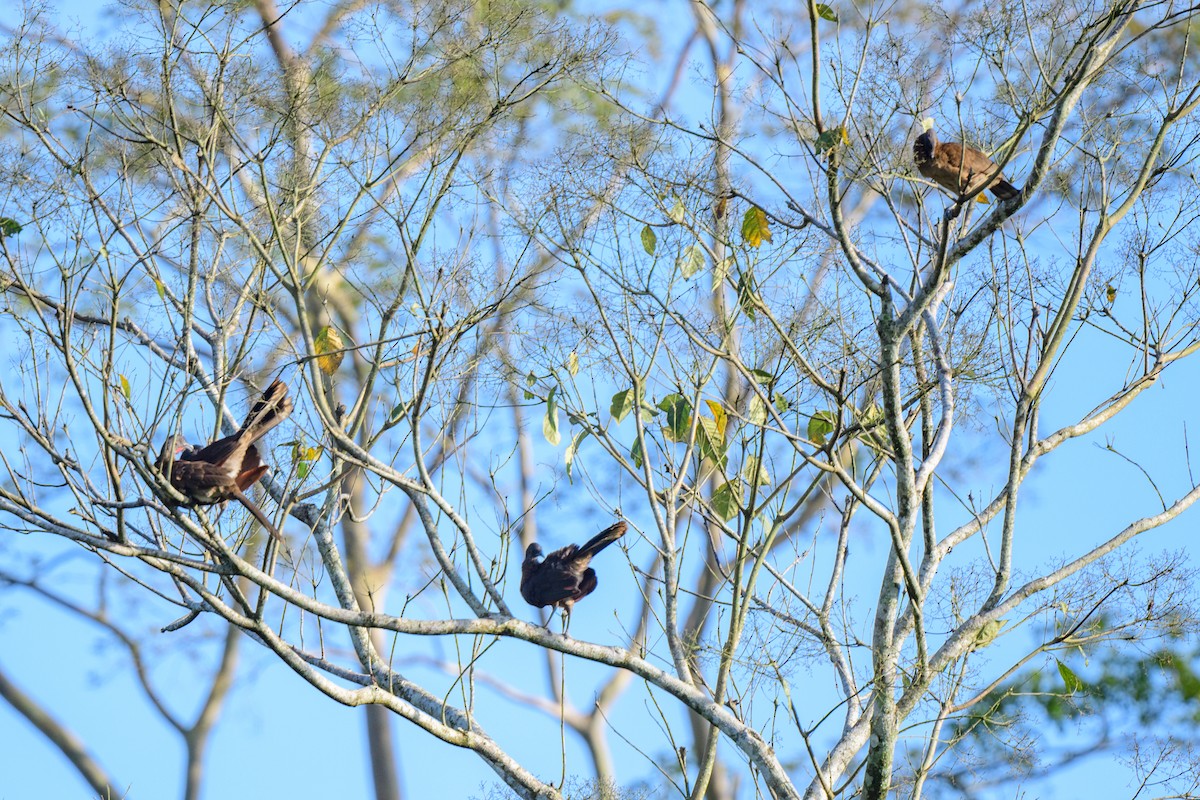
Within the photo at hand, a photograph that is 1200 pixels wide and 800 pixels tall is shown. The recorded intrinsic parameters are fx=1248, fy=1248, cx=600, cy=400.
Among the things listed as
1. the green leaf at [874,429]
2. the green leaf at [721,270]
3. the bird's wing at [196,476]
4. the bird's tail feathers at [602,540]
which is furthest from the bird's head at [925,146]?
the bird's wing at [196,476]

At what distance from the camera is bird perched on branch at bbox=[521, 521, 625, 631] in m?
4.15

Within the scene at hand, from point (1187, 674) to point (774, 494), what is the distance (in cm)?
339

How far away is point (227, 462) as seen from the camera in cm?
346

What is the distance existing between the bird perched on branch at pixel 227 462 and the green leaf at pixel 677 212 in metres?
1.42

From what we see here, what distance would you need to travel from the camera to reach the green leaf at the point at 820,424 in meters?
4.15

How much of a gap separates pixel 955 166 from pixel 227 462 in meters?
2.31

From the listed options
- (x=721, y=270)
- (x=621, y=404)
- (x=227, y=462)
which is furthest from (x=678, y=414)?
(x=227, y=462)

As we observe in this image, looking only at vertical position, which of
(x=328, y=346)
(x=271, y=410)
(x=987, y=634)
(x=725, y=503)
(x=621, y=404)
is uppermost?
(x=328, y=346)

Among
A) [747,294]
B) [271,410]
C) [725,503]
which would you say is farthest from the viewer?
[725,503]

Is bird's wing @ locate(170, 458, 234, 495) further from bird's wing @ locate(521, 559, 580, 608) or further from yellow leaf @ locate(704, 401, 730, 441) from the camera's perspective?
yellow leaf @ locate(704, 401, 730, 441)

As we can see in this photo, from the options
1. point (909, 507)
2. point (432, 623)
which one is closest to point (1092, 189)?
point (909, 507)

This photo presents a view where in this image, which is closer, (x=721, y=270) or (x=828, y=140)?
(x=828, y=140)

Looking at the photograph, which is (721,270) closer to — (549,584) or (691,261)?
(691,261)

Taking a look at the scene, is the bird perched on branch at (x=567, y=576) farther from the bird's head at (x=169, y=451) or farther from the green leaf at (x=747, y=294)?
the bird's head at (x=169, y=451)
